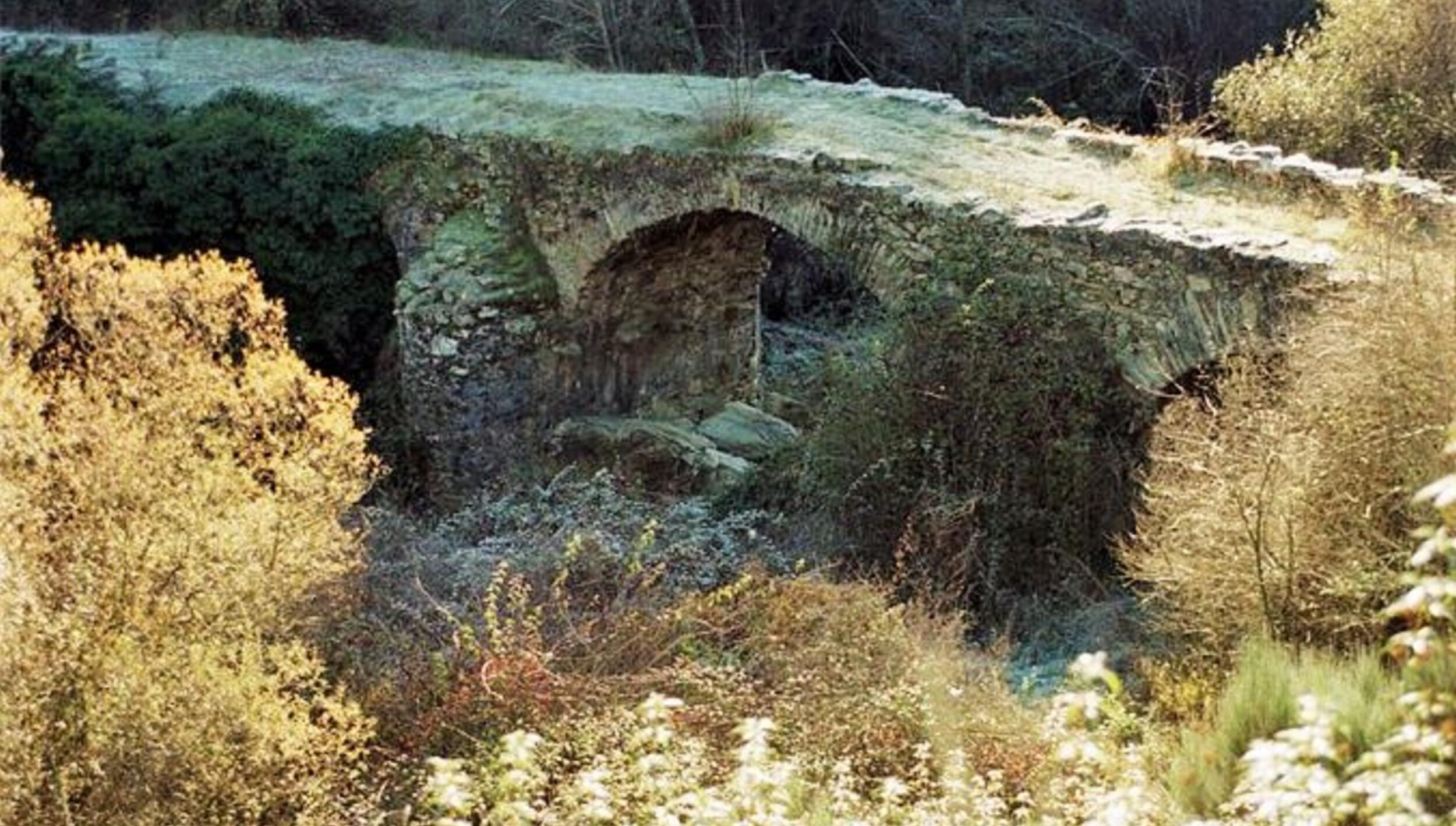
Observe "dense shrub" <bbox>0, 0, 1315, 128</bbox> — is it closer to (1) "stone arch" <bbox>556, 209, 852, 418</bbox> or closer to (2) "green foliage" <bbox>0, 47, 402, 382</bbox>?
(2) "green foliage" <bbox>0, 47, 402, 382</bbox>

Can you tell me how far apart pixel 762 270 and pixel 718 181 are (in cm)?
204

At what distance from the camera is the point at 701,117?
13273mm

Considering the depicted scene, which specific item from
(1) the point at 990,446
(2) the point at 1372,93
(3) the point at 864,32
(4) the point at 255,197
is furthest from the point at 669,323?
(3) the point at 864,32

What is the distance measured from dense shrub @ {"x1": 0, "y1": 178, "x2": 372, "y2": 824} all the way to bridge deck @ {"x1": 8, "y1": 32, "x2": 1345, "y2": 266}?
4909 mm

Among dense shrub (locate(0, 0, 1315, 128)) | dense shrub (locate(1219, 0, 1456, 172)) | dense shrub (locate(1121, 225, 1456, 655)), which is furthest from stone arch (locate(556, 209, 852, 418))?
dense shrub (locate(1121, 225, 1456, 655))

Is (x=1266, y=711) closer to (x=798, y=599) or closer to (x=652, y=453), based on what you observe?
(x=798, y=599)

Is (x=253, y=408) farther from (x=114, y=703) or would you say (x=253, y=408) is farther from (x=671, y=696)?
(x=671, y=696)

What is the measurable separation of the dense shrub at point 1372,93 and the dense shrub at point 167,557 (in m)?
8.83

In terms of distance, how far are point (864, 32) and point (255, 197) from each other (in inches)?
375

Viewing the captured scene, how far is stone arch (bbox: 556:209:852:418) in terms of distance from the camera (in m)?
14.0

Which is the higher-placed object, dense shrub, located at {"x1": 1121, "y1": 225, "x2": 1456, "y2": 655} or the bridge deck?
the bridge deck

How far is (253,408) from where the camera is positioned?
7.70m

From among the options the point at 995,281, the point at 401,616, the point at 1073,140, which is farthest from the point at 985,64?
the point at 401,616

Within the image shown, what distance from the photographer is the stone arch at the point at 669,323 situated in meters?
14.0
